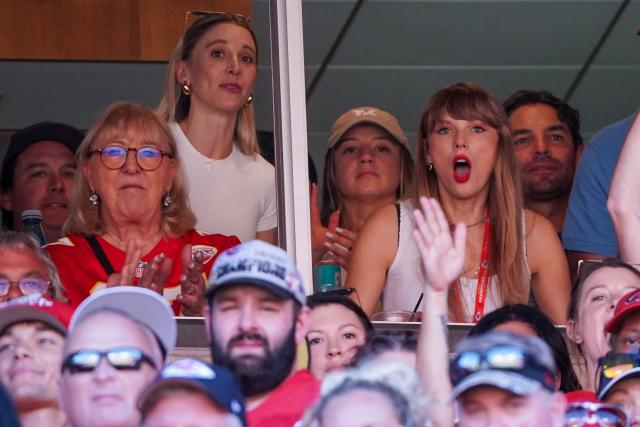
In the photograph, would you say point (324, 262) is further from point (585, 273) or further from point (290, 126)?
point (585, 273)

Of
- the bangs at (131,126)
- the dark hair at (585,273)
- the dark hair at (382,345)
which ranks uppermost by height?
the bangs at (131,126)

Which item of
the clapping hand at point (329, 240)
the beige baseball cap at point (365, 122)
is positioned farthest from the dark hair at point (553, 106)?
the clapping hand at point (329, 240)

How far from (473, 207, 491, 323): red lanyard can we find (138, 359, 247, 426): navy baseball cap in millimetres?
2015

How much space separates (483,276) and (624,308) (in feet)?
3.52

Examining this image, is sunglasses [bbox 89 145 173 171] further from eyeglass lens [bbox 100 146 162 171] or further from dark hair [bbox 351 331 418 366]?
dark hair [bbox 351 331 418 366]

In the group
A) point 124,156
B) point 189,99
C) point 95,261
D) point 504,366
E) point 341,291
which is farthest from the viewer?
point 189,99

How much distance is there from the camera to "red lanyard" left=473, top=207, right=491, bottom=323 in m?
5.42

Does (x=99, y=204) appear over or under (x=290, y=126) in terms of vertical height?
under

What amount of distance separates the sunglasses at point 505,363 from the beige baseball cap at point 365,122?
2.59 metres

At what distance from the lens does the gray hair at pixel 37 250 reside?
486 centimetres

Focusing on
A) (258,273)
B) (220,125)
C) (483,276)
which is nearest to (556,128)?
(483,276)

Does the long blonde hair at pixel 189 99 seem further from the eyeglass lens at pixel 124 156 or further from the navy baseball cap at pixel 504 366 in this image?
the navy baseball cap at pixel 504 366

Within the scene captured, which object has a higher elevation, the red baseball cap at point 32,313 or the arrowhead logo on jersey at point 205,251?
the arrowhead logo on jersey at point 205,251

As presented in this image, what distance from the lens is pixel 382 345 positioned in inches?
169
